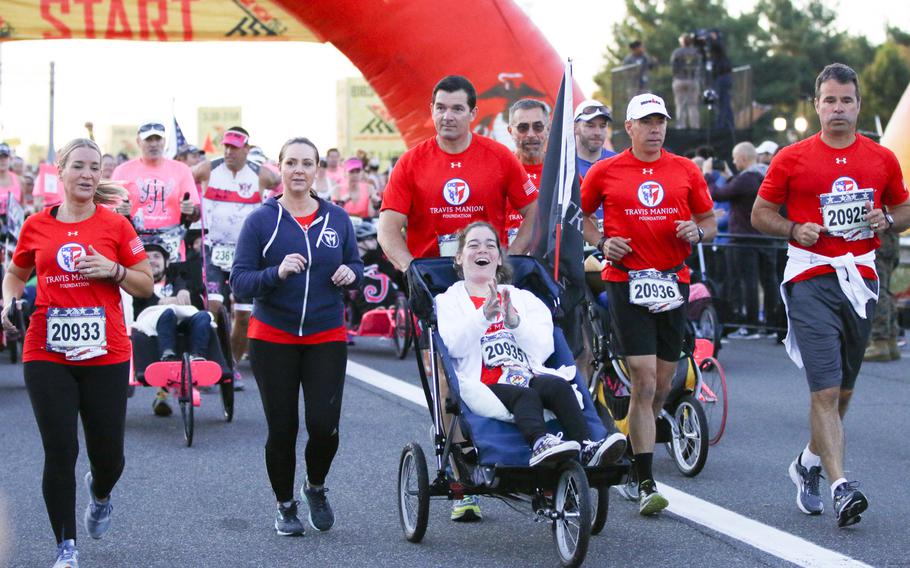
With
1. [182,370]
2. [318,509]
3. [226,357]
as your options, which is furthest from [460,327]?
[226,357]

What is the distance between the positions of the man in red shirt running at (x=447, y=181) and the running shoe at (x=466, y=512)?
1200 mm

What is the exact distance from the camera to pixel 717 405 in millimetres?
9969

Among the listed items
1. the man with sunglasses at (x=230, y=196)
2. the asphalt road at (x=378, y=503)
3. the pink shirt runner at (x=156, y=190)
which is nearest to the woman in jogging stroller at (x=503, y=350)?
the asphalt road at (x=378, y=503)

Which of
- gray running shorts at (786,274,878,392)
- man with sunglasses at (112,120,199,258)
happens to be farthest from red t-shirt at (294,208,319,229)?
man with sunglasses at (112,120,199,258)

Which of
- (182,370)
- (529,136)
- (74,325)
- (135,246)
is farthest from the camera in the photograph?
(182,370)

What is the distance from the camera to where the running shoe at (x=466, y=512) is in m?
7.06

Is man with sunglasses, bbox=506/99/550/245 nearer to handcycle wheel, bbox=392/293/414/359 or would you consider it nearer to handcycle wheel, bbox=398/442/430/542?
handcycle wheel, bbox=398/442/430/542

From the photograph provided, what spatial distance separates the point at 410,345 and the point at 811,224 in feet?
26.6

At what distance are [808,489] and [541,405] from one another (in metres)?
1.70

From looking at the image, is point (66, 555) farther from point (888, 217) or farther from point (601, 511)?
point (888, 217)

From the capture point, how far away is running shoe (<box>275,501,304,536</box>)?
6.78 m

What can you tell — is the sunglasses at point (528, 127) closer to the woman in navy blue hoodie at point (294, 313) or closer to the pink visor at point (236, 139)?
the woman in navy blue hoodie at point (294, 313)

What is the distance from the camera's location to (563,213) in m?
7.29

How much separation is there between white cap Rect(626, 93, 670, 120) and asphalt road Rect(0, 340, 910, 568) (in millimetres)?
1948
